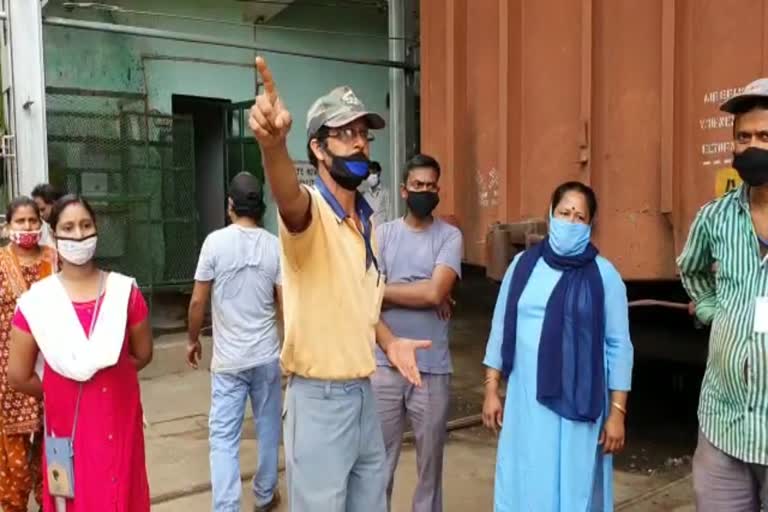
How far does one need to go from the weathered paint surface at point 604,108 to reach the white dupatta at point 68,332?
2354 mm

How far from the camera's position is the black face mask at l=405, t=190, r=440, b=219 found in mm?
3516

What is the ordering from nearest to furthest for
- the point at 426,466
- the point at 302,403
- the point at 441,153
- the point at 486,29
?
the point at 302,403
the point at 426,466
the point at 486,29
the point at 441,153

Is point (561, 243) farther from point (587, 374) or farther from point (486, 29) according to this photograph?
point (486, 29)

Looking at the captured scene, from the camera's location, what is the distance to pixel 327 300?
2.20m

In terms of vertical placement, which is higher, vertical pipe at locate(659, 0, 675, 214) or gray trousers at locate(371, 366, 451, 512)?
vertical pipe at locate(659, 0, 675, 214)

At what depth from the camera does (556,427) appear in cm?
283

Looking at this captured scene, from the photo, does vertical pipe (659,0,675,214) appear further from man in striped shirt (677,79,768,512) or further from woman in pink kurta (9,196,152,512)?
woman in pink kurta (9,196,152,512)

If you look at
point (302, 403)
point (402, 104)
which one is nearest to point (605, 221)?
point (302, 403)

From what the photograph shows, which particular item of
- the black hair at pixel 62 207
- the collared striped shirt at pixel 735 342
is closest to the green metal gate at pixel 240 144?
the black hair at pixel 62 207

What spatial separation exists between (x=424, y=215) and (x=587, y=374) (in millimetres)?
1111

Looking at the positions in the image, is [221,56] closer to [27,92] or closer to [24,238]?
[27,92]

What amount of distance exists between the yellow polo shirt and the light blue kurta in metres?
0.85

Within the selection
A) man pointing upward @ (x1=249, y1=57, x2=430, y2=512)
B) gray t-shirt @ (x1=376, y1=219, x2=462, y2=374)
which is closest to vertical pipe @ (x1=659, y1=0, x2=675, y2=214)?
gray t-shirt @ (x1=376, y1=219, x2=462, y2=374)

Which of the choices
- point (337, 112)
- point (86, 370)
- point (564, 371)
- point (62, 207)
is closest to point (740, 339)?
point (564, 371)
